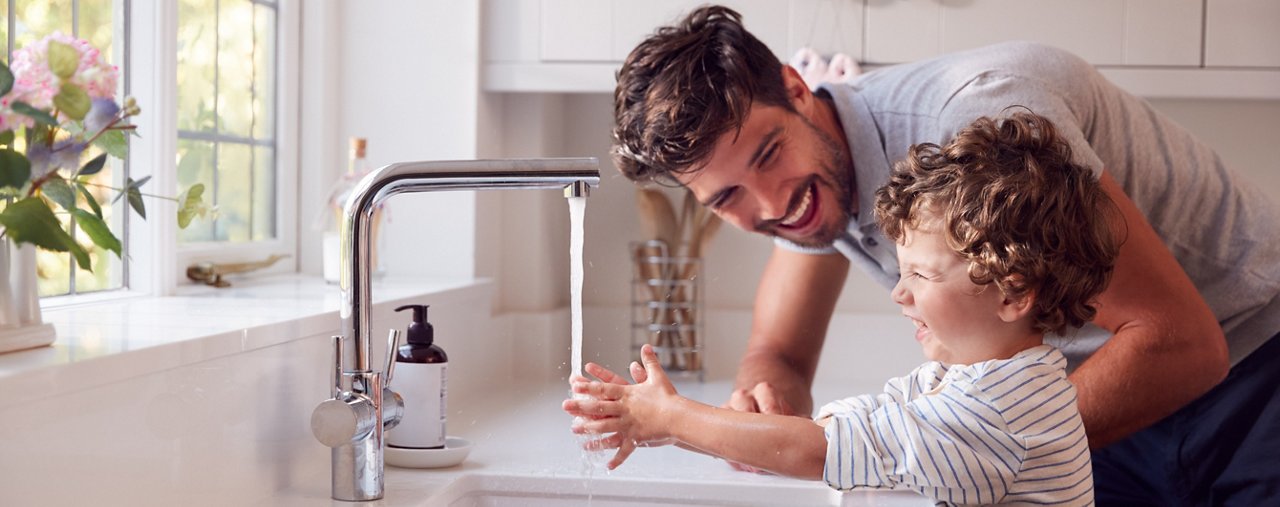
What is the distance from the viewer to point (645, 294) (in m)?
2.34

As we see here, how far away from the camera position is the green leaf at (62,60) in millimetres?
926

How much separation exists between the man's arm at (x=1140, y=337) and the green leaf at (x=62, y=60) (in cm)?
97

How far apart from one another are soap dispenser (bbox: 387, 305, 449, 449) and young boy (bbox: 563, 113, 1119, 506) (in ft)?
0.94

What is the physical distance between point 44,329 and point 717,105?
2.34 feet

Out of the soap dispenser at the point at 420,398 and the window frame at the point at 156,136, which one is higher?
the window frame at the point at 156,136

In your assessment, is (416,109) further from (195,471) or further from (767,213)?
(195,471)

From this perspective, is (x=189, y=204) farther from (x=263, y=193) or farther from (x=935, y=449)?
(x=263, y=193)

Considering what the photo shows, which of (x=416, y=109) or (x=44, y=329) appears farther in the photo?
(x=416, y=109)

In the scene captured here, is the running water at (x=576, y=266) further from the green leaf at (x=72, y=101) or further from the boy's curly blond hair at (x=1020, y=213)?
the green leaf at (x=72, y=101)

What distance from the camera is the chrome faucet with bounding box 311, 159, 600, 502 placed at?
114 centimetres

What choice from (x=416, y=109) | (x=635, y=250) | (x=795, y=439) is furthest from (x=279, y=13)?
(x=795, y=439)

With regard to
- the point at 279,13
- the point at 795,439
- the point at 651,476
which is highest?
the point at 279,13

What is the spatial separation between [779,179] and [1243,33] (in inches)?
37.6

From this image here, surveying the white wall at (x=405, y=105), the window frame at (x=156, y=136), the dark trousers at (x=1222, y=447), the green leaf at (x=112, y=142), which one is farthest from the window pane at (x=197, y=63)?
the dark trousers at (x=1222, y=447)
